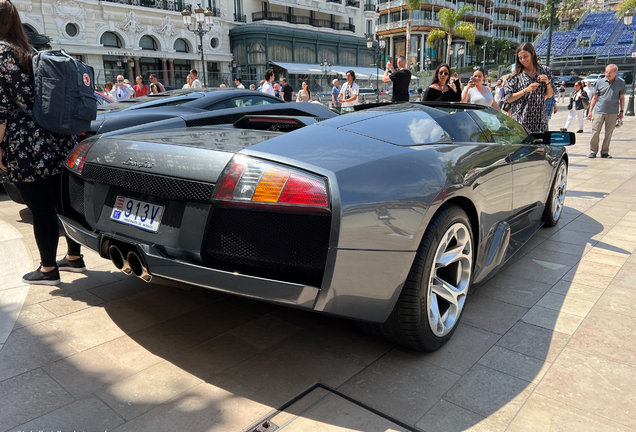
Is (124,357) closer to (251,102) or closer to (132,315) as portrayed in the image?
(132,315)

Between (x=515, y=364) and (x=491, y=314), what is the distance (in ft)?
1.94

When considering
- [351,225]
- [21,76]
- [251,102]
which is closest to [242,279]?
[351,225]

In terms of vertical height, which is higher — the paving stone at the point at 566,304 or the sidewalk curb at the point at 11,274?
the sidewalk curb at the point at 11,274

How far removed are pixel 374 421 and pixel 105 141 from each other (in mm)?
1973

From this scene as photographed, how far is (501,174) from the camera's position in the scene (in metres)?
3.01

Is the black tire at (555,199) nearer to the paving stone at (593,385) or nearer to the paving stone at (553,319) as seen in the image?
the paving stone at (553,319)

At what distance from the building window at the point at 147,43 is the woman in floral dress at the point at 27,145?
3868 cm

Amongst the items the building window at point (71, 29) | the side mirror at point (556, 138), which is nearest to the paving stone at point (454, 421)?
the side mirror at point (556, 138)

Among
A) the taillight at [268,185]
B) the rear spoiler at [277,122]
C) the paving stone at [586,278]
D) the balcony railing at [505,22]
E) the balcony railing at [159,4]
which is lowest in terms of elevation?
the paving stone at [586,278]

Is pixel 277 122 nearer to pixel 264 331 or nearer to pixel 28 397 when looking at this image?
pixel 264 331

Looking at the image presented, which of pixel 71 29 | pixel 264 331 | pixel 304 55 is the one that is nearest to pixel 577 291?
pixel 264 331

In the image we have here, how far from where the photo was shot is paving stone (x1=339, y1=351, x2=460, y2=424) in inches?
80.3

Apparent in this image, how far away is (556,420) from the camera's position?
76.6 inches

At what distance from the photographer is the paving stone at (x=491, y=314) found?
110 inches
